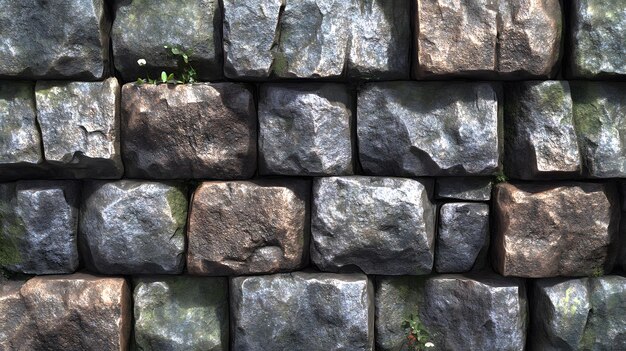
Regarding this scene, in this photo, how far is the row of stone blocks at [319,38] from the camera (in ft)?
10.2

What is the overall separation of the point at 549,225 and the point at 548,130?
1.39ft

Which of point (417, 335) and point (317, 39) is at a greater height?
point (317, 39)

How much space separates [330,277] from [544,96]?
1244mm

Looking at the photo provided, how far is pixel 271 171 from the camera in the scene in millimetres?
3273

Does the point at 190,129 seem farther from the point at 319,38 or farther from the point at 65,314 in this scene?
the point at 65,314

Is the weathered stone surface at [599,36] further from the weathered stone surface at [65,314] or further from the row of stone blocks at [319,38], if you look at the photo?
the weathered stone surface at [65,314]

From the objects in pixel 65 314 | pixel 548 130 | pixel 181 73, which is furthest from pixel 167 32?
pixel 548 130

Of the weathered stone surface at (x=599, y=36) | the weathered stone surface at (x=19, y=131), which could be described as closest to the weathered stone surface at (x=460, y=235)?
the weathered stone surface at (x=599, y=36)

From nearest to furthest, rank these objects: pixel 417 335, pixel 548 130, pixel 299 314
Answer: pixel 548 130
pixel 299 314
pixel 417 335

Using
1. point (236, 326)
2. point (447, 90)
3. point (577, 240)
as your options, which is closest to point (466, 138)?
point (447, 90)

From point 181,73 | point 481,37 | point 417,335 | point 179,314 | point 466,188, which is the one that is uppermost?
point 481,37

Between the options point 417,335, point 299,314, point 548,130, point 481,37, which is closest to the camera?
point 481,37

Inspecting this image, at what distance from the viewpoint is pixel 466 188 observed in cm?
333

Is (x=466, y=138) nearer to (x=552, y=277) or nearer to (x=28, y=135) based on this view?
(x=552, y=277)
